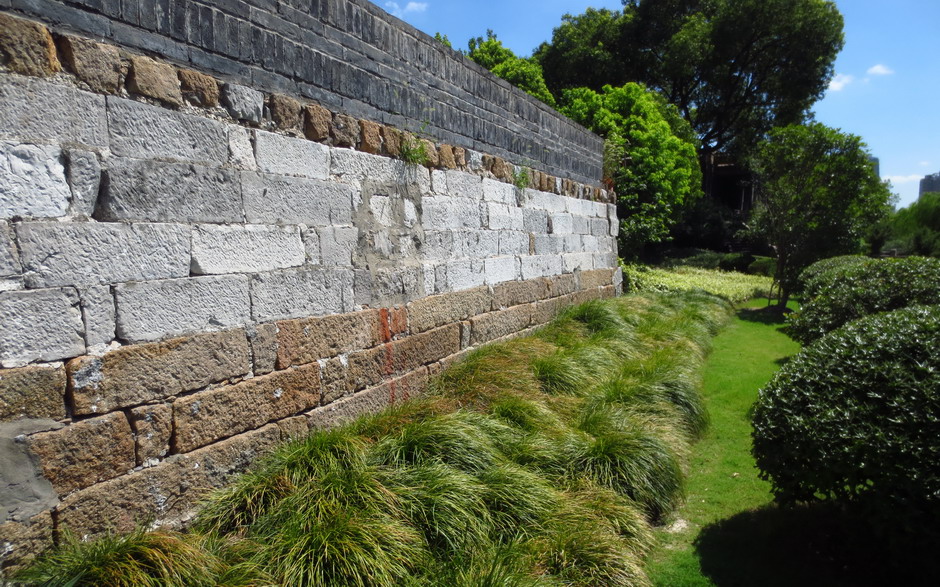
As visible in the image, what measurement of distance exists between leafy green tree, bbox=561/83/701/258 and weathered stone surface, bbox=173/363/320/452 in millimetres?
11997

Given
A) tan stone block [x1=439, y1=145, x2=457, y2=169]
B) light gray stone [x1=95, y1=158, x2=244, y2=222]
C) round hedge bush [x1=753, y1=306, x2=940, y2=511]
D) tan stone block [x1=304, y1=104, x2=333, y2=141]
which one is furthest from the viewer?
tan stone block [x1=439, y1=145, x2=457, y2=169]

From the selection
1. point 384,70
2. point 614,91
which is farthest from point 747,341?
point 614,91

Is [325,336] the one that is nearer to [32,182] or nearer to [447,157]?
[32,182]

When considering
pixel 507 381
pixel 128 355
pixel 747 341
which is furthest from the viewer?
pixel 747 341

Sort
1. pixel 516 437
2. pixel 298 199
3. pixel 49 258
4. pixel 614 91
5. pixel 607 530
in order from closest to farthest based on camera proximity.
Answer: pixel 49 258 < pixel 607 530 < pixel 298 199 < pixel 516 437 < pixel 614 91

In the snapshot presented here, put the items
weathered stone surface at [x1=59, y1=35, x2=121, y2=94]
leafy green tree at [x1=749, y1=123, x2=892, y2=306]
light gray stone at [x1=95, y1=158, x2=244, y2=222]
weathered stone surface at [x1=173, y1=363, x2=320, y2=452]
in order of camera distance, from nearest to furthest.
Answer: weathered stone surface at [x1=59, y1=35, x2=121, y2=94] → light gray stone at [x1=95, y1=158, x2=244, y2=222] → weathered stone surface at [x1=173, y1=363, x2=320, y2=452] → leafy green tree at [x1=749, y1=123, x2=892, y2=306]

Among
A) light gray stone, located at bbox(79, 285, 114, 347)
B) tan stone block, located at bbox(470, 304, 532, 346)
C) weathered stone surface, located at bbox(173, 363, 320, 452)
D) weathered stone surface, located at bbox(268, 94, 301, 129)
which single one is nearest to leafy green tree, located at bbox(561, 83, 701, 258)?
tan stone block, located at bbox(470, 304, 532, 346)

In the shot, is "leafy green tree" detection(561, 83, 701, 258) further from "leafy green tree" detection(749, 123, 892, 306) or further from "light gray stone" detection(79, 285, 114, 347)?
"light gray stone" detection(79, 285, 114, 347)

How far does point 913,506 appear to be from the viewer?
3.02 metres

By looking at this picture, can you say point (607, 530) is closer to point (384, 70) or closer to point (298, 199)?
point (298, 199)

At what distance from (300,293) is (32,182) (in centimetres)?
173

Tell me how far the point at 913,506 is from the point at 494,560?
7.05 ft

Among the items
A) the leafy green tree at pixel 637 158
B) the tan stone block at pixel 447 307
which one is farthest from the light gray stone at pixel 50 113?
the leafy green tree at pixel 637 158

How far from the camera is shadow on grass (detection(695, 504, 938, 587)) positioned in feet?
11.3
